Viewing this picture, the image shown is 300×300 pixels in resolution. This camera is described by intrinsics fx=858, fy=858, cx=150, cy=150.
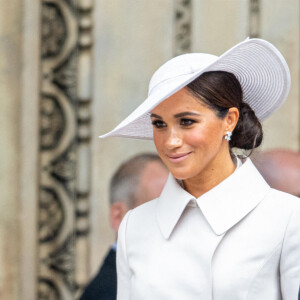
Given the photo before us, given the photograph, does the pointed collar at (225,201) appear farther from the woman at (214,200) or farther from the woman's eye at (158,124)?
the woman's eye at (158,124)

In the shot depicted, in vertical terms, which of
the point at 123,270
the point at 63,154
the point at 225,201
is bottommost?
the point at 63,154

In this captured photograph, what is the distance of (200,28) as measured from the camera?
18.3 ft

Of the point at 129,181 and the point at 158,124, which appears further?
the point at 129,181

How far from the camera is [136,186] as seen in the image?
4141 mm

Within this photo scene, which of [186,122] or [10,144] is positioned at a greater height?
[186,122]

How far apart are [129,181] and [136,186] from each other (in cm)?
8

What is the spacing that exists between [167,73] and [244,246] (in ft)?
1.78

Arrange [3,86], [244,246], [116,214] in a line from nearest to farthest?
[244,246] < [116,214] < [3,86]

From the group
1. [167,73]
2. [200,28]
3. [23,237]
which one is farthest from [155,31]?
[167,73]

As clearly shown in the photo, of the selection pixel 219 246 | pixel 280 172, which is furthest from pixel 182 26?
pixel 219 246

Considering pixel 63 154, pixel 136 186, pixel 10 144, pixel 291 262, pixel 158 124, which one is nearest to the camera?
pixel 291 262

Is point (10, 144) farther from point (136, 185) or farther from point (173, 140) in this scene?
point (173, 140)

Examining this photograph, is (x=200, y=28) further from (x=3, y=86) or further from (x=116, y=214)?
(x=116, y=214)

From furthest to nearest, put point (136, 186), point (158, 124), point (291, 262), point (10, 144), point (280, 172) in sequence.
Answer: point (10, 144) < point (136, 186) < point (280, 172) < point (158, 124) < point (291, 262)
